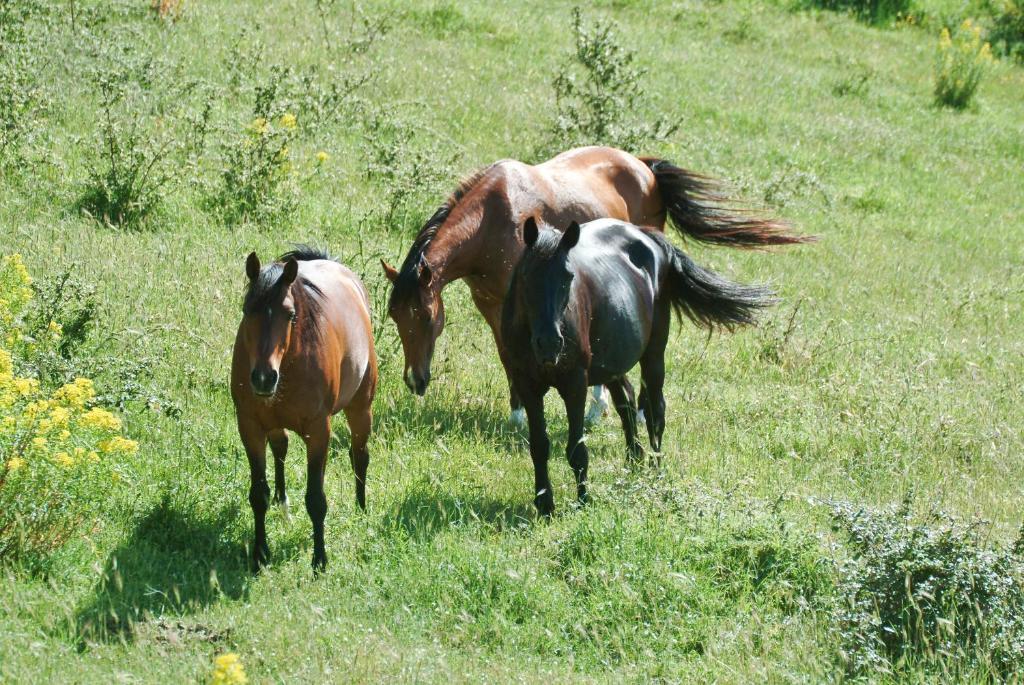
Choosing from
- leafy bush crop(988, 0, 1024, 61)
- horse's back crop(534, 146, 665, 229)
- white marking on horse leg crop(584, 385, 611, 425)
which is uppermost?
leafy bush crop(988, 0, 1024, 61)

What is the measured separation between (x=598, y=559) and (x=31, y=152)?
7335 millimetres

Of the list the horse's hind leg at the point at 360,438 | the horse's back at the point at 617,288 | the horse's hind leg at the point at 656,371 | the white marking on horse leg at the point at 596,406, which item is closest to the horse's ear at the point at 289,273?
the horse's hind leg at the point at 360,438

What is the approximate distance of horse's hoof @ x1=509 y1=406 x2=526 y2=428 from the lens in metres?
8.30

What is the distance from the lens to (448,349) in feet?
30.3

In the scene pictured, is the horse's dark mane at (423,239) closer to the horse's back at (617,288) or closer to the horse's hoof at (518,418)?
the horse's back at (617,288)

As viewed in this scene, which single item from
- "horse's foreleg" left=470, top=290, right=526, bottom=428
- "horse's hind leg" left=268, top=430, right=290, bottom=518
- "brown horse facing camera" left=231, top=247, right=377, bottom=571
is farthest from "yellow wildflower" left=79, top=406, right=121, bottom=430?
"horse's foreleg" left=470, top=290, right=526, bottom=428

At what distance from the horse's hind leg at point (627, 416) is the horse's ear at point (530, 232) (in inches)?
61.9

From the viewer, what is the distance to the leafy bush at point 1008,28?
25.2 m

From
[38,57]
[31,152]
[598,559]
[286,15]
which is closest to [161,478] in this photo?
[598,559]

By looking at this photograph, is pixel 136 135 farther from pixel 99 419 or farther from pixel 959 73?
pixel 959 73

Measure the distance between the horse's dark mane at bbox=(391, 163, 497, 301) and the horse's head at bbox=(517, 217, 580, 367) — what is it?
3.34 feet

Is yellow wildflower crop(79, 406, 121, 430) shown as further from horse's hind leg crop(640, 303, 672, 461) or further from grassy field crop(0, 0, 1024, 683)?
horse's hind leg crop(640, 303, 672, 461)

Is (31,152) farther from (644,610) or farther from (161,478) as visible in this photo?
(644,610)

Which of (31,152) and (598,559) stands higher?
(31,152)
